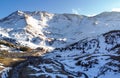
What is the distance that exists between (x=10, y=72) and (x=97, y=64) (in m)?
57.3

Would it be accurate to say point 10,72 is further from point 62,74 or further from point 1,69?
point 62,74

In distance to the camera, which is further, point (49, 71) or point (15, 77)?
point (49, 71)

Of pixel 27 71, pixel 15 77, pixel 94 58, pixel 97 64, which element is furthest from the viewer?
pixel 94 58

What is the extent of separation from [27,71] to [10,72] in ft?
40.9

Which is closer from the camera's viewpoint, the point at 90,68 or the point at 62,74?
the point at 62,74

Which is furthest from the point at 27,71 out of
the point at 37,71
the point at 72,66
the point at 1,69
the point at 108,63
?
the point at 108,63

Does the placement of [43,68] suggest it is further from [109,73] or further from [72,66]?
[109,73]

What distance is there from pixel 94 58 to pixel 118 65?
28.5 metres

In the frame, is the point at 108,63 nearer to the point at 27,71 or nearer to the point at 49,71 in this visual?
the point at 49,71

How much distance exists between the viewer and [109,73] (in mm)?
160125

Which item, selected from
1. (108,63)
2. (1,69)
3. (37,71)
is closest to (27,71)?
(37,71)

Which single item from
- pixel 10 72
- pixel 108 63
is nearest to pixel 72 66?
pixel 108 63

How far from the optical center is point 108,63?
176000mm

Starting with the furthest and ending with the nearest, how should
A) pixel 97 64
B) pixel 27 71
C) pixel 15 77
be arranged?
pixel 97 64 < pixel 27 71 < pixel 15 77
